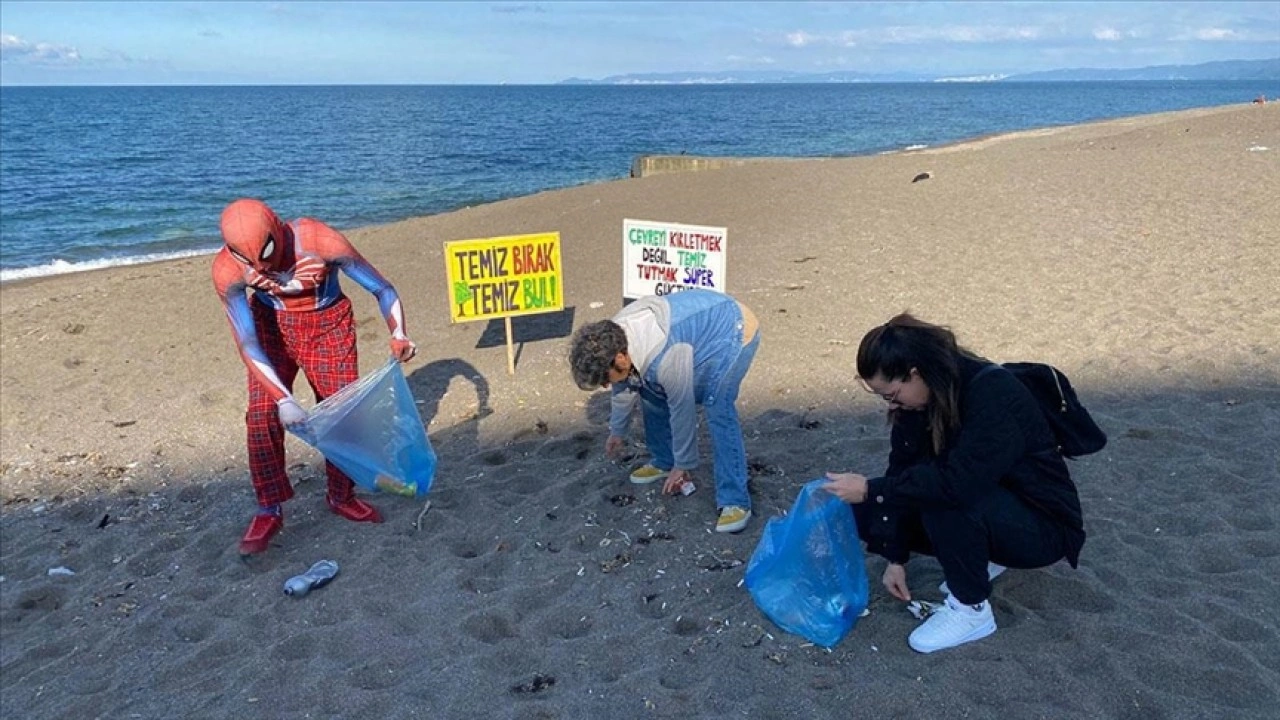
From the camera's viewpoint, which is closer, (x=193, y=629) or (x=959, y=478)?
(x=959, y=478)

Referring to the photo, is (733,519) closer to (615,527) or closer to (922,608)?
(615,527)

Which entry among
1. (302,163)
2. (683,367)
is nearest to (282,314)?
(683,367)

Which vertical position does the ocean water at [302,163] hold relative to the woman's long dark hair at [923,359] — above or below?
below

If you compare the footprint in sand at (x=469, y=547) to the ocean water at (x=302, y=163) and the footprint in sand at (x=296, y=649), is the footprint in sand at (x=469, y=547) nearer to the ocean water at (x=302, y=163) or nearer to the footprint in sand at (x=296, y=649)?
the footprint in sand at (x=296, y=649)

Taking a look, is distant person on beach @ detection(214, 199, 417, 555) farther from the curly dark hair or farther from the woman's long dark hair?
the woman's long dark hair

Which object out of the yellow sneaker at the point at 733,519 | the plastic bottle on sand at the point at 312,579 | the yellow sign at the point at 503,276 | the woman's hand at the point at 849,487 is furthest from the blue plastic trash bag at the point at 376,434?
the woman's hand at the point at 849,487

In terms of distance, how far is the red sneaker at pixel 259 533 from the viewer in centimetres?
427

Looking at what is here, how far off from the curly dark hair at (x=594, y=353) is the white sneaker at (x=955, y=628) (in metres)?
1.45

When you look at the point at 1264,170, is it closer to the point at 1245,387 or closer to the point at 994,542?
the point at 1245,387

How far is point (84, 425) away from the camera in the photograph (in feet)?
20.4

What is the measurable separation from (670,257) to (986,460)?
11.9 ft

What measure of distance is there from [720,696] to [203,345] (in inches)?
259

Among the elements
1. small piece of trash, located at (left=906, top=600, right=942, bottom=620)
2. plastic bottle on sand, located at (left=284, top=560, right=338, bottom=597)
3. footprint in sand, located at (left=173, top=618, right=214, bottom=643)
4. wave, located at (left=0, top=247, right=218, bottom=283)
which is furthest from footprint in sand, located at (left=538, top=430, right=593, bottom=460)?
wave, located at (left=0, top=247, right=218, bottom=283)

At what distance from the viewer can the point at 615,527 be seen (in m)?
4.16
